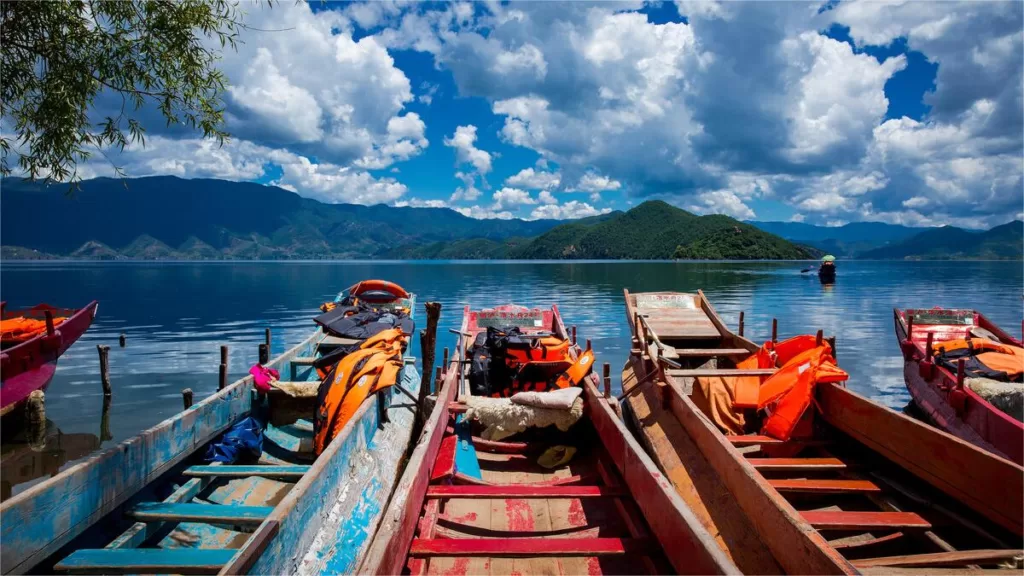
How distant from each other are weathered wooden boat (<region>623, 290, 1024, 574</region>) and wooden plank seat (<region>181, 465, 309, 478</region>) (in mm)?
4553

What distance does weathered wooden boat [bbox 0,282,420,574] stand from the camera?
3.93 m

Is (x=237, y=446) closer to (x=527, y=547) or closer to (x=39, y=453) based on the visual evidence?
(x=527, y=547)

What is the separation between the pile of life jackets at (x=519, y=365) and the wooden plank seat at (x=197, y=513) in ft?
13.4

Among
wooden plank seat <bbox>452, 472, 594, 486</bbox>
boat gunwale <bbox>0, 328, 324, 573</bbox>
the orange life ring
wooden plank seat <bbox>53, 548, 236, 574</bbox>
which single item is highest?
the orange life ring

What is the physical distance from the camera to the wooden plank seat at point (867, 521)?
14.3ft

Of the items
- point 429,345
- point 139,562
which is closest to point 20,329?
point 429,345

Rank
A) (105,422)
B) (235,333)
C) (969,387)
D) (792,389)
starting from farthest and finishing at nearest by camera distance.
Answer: (235,333), (105,422), (969,387), (792,389)

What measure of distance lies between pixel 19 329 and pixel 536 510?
13483 mm

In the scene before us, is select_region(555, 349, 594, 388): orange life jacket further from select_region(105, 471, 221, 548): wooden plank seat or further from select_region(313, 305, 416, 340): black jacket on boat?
select_region(313, 305, 416, 340): black jacket on boat

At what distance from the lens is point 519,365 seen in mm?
8359

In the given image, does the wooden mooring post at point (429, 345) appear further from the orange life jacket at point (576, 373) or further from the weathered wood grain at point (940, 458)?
the weathered wood grain at point (940, 458)

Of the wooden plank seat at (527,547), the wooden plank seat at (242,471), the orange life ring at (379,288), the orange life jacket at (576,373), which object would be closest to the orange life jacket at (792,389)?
the orange life jacket at (576,373)

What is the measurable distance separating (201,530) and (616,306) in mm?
32008

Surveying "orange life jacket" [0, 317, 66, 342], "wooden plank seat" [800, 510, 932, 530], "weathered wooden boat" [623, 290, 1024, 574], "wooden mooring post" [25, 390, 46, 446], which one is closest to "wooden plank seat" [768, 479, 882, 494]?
"weathered wooden boat" [623, 290, 1024, 574]
